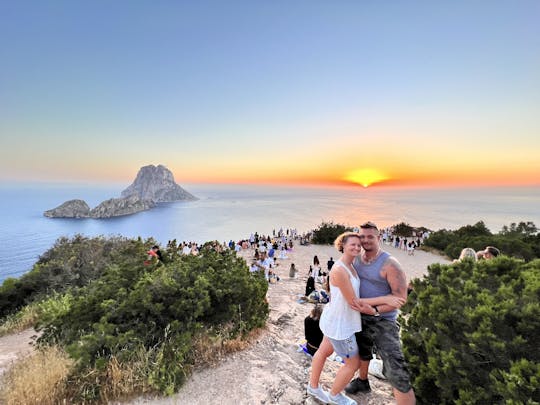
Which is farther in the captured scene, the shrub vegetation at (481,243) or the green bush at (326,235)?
the green bush at (326,235)

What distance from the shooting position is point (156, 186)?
17162 cm

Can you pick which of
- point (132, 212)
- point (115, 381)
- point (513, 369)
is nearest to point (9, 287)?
point (115, 381)

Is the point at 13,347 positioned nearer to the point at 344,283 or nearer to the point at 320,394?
the point at 320,394

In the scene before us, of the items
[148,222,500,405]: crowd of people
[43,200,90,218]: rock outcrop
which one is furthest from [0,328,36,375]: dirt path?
[43,200,90,218]: rock outcrop

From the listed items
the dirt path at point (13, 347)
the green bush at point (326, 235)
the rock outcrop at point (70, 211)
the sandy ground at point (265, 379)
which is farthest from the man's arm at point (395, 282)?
the rock outcrop at point (70, 211)

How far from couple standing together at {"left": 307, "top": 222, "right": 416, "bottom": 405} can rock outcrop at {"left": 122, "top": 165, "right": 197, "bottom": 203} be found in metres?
172

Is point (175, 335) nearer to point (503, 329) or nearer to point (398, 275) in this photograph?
point (398, 275)

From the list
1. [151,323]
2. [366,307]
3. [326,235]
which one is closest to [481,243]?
[326,235]

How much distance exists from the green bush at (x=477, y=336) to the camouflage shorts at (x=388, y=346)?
25 centimetres

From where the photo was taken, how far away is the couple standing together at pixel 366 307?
94.3 inches

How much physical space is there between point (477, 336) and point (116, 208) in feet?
315

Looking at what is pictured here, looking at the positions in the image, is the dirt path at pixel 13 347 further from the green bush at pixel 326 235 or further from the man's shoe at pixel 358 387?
the green bush at pixel 326 235

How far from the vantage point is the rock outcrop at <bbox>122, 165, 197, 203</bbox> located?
165 m

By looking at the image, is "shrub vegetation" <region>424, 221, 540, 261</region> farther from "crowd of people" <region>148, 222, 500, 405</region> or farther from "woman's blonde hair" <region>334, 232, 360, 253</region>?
"woman's blonde hair" <region>334, 232, 360, 253</region>
